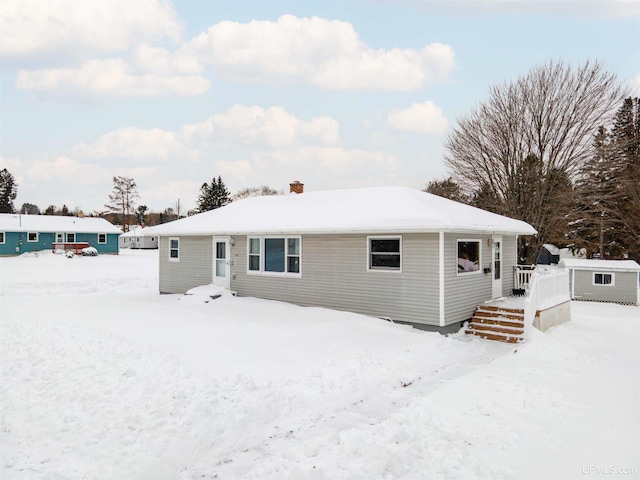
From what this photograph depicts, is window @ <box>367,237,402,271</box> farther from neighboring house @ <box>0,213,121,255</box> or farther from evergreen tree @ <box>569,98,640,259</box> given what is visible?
neighboring house @ <box>0,213,121,255</box>

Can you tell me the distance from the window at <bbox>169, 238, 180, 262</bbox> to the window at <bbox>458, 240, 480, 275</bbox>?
11175mm

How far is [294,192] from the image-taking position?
19078 millimetres

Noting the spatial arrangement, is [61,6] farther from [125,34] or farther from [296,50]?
[296,50]

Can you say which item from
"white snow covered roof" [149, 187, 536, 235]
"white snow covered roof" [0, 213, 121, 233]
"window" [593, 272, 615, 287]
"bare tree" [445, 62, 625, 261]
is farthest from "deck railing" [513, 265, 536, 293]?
"white snow covered roof" [0, 213, 121, 233]

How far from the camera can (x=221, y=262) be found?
1560cm

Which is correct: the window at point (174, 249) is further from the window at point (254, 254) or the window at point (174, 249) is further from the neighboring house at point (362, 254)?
the window at point (254, 254)

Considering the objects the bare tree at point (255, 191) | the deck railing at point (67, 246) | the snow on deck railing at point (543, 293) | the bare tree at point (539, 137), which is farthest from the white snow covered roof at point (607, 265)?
the bare tree at point (255, 191)

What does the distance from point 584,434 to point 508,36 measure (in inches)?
697

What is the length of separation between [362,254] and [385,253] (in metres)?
0.70

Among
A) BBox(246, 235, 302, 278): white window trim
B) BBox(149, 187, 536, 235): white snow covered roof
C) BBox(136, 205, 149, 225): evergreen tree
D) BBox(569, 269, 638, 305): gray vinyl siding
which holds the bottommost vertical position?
BBox(569, 269, 638, 305): gray vinyl siding

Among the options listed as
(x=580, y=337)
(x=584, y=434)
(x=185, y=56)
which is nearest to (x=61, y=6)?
(x=185, y=56)

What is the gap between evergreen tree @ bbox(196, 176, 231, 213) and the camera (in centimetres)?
5978

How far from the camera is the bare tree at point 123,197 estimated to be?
2687 inches

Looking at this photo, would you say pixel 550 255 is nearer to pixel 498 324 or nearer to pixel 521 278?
pixel 521 278
